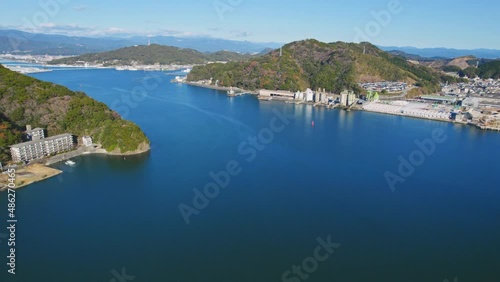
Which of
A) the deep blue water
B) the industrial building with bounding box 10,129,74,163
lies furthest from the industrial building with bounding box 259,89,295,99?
the industrial building with bounding box 10,129,74,163

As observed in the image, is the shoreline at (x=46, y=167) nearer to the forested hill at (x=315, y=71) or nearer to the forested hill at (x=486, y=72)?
the forested hill at (x=315, y=71)

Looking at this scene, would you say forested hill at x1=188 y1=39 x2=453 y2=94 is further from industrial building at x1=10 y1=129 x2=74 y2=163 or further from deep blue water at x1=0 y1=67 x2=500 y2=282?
industrial building at x1=10 y1=129 x2=74 y2=163

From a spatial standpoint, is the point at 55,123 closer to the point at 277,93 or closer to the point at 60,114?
the point at 60,114

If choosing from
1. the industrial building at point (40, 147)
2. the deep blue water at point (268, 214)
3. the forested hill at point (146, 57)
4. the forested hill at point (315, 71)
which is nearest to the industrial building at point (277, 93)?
the forested hill at point (315, 71)

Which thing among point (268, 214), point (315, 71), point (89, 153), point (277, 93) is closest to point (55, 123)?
point (89, 153)

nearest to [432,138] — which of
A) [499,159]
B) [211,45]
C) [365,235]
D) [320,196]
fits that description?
[499,159]

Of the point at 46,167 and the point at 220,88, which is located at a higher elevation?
the point at 220,88

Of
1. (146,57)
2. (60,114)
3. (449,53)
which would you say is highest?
(449,53)
